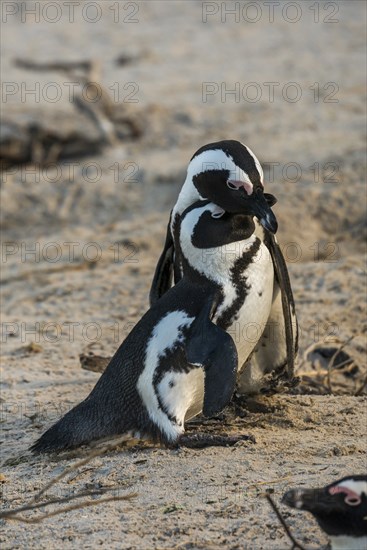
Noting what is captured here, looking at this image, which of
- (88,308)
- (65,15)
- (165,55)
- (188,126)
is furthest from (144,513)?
(65,15)

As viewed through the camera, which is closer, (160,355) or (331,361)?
(160,355)

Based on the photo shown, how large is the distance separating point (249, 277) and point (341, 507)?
1.12m

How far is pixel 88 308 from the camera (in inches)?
212

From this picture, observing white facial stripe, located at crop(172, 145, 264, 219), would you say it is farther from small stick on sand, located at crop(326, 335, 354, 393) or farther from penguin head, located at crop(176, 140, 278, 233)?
small stick on sand, located at crop(326, 335, 354, 393)

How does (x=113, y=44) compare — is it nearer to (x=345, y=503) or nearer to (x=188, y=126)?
(x=188, y=126)

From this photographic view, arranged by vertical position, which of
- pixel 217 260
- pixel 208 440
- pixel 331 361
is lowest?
pixel 208 440

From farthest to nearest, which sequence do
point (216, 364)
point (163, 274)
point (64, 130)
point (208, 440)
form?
point (64, 130) < point (163, 274) < point (208, 440) < point (216, 364)

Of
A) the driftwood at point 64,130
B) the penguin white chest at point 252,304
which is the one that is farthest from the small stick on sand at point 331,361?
the driftwood at point 64,130

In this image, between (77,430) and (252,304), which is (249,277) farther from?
(77,430)

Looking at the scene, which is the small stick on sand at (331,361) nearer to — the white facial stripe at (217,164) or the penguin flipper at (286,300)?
the penguin flipper at (286,300)

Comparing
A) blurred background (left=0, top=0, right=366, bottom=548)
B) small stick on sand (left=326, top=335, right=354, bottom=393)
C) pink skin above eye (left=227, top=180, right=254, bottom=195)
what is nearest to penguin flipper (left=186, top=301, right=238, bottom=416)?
pink skin above eye (left=227, top=180, right=254, bottom=195)

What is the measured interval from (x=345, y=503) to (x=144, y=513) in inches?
24.9

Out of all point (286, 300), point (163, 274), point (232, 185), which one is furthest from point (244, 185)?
point (163, 274)

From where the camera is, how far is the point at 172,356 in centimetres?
352
